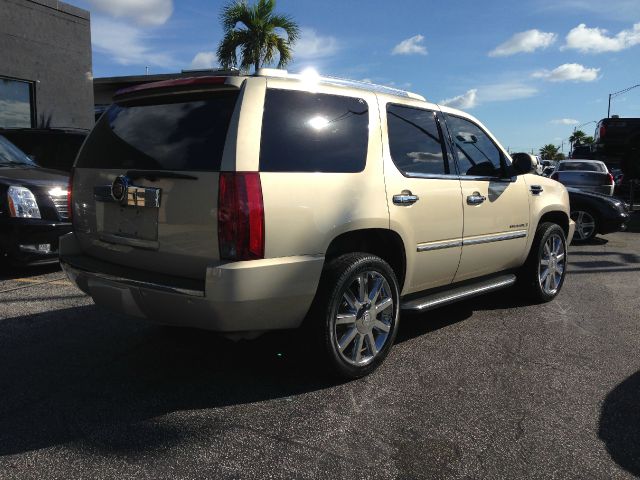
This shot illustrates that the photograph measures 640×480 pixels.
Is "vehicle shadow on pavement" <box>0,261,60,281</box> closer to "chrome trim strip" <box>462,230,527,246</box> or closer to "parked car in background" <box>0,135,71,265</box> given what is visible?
"parked car in background" <box>0,135,71,265</box>

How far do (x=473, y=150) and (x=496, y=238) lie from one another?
0.75 metres

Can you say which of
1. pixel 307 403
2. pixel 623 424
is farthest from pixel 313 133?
pixel 623 424

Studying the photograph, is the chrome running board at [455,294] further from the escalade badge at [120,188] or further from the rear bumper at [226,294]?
the escalade badge at [120,188]

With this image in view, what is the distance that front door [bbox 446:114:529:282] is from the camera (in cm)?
451

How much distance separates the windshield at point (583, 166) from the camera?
50.0ft

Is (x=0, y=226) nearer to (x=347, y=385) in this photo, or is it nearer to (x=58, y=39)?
(x=347, y=385)

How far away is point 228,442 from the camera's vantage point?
2766mm

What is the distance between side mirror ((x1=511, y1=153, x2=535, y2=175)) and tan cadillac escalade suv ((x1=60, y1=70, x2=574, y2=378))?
87 cm

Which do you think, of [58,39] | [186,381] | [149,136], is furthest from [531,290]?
[58,39]

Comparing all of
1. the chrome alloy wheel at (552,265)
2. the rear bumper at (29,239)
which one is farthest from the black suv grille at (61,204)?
the chrome alloy wheel at (552,265)

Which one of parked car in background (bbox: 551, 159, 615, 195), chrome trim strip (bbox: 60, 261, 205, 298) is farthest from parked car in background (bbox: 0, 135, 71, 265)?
parked car in background (bbox: 551, 159, 615, 195)

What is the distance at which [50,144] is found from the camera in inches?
355

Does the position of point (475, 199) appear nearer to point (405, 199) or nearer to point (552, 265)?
point (405, 199)

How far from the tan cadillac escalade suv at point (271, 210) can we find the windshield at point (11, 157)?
3777 mm
